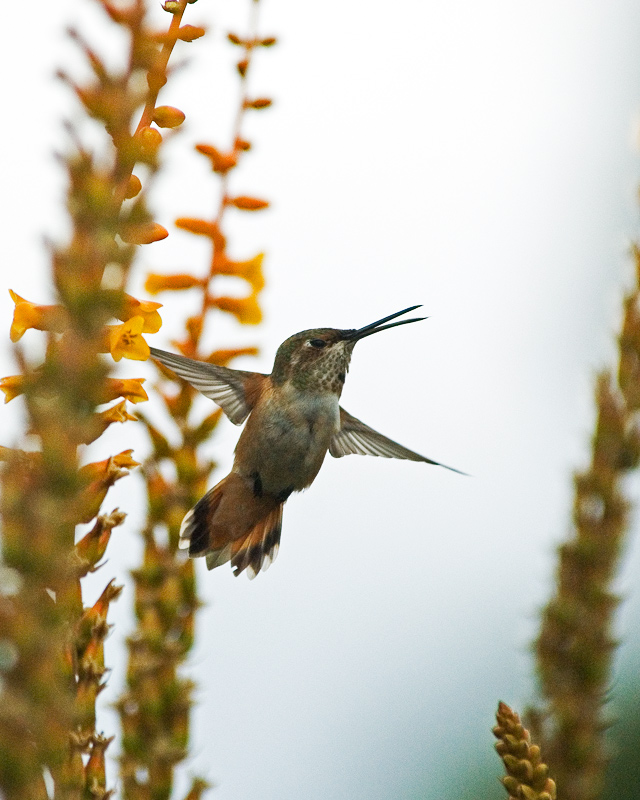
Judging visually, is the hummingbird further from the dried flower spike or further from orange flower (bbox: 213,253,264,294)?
the dried flower spike

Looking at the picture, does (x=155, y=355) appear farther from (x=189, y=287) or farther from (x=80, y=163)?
(x=80, y=163)

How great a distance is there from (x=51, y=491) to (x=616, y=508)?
2.14 meters

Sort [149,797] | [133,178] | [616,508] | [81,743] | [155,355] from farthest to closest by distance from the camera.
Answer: [155,355]
[616,508]
[149,797]
[81,743]
[133,178]

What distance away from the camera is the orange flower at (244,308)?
3.91m

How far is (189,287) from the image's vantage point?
12.4 ft

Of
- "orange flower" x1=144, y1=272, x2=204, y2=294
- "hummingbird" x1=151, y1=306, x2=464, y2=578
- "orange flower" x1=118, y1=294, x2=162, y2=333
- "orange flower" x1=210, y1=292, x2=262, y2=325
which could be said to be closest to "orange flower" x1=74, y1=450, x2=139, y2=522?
"orange flower" x1=118, y1=294, x2=162, y2=333

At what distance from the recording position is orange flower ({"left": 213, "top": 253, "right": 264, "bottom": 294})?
351 centimetres

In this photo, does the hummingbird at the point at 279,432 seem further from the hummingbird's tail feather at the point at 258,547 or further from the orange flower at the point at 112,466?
the orange flower at the point at 112,466

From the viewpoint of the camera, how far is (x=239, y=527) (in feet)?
16.3

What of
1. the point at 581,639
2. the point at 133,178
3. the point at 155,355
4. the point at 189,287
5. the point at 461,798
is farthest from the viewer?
the point at 461,798

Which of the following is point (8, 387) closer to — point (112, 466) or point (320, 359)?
point (112, 466)

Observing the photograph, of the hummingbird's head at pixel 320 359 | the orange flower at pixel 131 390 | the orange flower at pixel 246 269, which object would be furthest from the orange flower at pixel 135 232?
the hummingbird's head at pixel 320 359

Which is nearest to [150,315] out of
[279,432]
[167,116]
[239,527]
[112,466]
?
[112,466]

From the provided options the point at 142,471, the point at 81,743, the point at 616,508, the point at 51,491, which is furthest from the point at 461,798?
the point at 51,491
